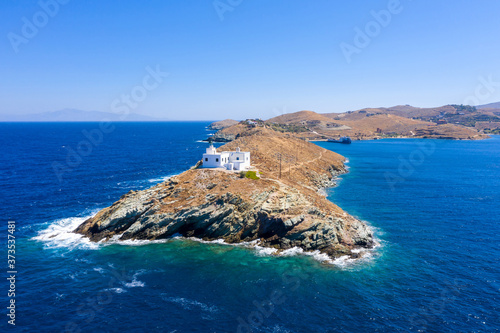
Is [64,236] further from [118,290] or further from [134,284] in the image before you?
[134,284]

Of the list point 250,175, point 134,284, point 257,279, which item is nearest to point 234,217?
point 250,175

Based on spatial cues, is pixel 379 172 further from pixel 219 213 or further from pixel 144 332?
pixel 144 332

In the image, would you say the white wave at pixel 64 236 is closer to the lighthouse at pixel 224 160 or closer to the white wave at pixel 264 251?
the white wave at pixel 264 251

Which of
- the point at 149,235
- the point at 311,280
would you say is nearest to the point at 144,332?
the point at 311,280

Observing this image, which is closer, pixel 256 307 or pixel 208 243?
pixel 256 307

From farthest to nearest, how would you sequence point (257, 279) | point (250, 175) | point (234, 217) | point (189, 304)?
point (250, 175) < point (234, 217) < point (257, 279) < point (189, 304)

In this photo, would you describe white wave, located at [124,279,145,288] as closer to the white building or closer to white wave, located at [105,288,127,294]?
white wave, located at [105,288,127,294]

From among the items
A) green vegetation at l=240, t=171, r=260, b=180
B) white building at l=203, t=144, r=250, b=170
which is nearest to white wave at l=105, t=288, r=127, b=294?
green vegetation at l=240, t=171, r=260, b=180
